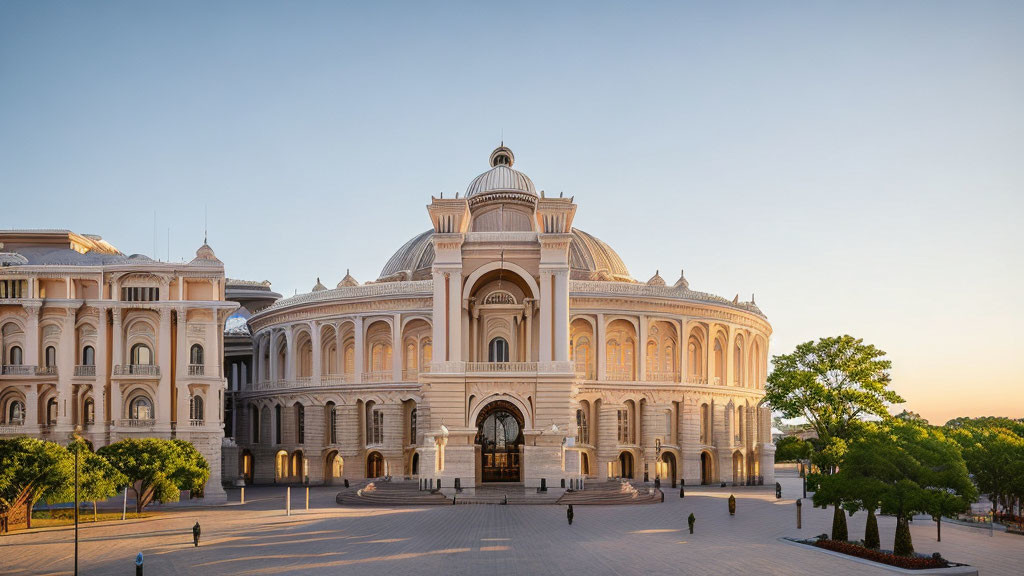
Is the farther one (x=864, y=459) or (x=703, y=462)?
(x=703, y=462)

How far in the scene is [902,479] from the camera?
29984 millimetres

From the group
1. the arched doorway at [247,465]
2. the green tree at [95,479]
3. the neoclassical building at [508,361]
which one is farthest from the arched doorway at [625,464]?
the green tree at [95,479]

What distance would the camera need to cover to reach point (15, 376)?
2148 inches

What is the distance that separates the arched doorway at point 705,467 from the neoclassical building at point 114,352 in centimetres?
4167

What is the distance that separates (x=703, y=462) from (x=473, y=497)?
34.4 meters

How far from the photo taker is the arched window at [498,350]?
208ft

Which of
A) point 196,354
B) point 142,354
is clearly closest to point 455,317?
point 196,354

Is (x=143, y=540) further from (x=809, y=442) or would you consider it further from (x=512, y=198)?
(x=512, y=198)

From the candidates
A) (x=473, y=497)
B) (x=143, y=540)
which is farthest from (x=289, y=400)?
(x=143, y=540)

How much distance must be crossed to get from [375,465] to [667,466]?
25.2 meters

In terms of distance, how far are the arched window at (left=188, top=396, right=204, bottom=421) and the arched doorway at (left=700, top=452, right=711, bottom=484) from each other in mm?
42358

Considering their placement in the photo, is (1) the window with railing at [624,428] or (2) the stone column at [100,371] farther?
(1) the window with railing at [624,428]

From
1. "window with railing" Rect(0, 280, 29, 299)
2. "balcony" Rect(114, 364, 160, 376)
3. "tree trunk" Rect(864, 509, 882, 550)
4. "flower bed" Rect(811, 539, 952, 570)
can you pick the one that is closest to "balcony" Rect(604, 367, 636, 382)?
"balcony" Rect(114, 364, 160, 376)

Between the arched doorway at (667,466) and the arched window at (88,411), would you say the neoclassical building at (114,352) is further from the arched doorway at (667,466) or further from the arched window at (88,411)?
the arched doorway at (667,466)
